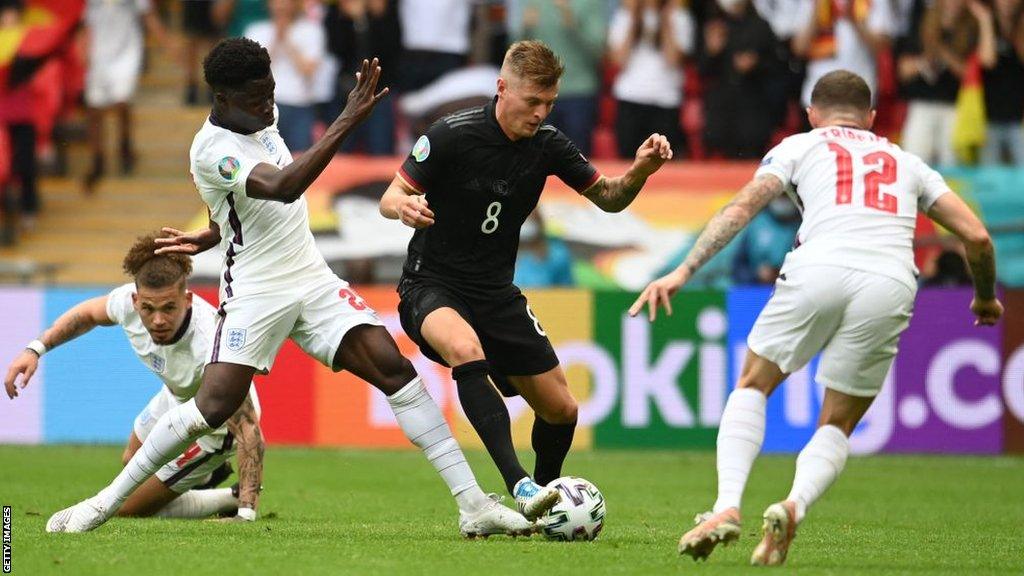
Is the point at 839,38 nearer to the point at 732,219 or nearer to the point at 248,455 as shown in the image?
the point at 248,455

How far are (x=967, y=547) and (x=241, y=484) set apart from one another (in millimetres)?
3970

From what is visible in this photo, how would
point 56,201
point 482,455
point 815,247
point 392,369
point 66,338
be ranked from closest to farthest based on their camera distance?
point 815,247, point 392,369, point 66,338, point 482,455, point 56,201

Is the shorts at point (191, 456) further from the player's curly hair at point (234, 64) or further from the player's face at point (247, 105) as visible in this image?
the player's curly hair at point (234, 64)

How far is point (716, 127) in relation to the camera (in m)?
17.2

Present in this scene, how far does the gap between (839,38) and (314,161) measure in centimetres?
1059

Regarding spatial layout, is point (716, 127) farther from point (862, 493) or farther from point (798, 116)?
point (862, 493)

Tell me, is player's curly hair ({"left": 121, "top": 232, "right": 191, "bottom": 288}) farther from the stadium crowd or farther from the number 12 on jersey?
the stadium crowd

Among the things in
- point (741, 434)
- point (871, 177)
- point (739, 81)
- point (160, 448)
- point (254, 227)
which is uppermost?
point (739, 81)

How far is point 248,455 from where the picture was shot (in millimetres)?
9297

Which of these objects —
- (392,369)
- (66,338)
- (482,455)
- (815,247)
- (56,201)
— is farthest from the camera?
(56,201)

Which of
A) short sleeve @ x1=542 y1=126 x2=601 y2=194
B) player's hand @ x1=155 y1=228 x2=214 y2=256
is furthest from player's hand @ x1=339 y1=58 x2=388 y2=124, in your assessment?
short sleeve @ x1=542 y1=126 x2=601 y2=194

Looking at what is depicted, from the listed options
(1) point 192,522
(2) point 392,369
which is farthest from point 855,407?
(1) point 192,522

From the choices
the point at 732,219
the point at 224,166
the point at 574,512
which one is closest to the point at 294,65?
the point at 224,166

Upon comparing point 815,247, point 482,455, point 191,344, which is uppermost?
point 815,247
